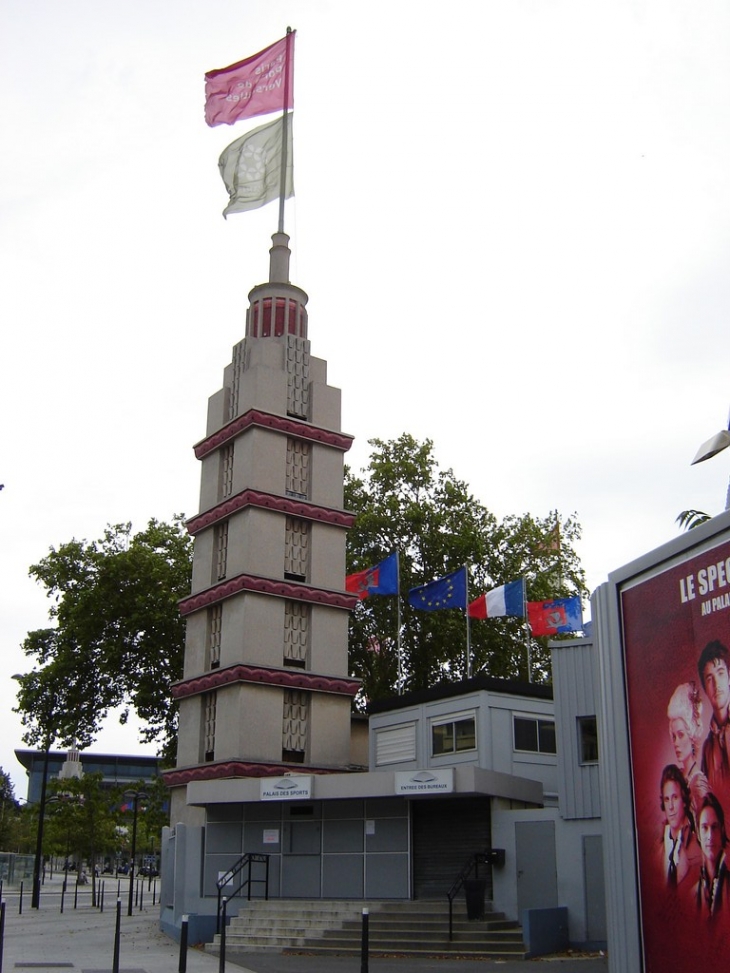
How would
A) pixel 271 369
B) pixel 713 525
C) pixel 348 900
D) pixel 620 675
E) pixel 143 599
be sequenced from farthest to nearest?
pixel 143 599, pixel 271 369, pixel 348 900, pixel 620 675, pixel 713 525

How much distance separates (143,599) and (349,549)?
10478 millimetres

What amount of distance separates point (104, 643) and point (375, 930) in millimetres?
24371

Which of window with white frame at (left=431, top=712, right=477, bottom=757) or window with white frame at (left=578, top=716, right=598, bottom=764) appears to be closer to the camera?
window with white frame at (left=578, top=716, right=598, bottom=764)

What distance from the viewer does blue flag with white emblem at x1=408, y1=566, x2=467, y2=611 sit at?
117ft

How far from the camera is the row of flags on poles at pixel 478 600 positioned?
35.4m

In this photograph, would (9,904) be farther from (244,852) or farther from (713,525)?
(713,525)

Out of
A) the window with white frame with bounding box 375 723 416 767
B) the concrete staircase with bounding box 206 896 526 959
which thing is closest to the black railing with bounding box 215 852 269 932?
the concrete staircase with bounding box 206 896 526 959

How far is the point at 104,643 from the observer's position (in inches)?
1797

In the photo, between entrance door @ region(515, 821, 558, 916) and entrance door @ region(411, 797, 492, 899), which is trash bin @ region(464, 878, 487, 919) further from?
entrance door @ region(411, 797, 492, 899)

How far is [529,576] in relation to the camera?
158 feet

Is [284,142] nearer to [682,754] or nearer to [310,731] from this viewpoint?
[310,731]

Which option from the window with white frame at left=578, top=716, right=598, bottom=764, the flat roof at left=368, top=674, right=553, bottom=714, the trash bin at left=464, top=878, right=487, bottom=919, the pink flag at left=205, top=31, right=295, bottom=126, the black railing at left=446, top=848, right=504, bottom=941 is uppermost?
the pink flag at left=205, top=31, right=295, bottom=126

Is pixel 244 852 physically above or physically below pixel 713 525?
below

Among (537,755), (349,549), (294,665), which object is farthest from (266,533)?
(349,549)
